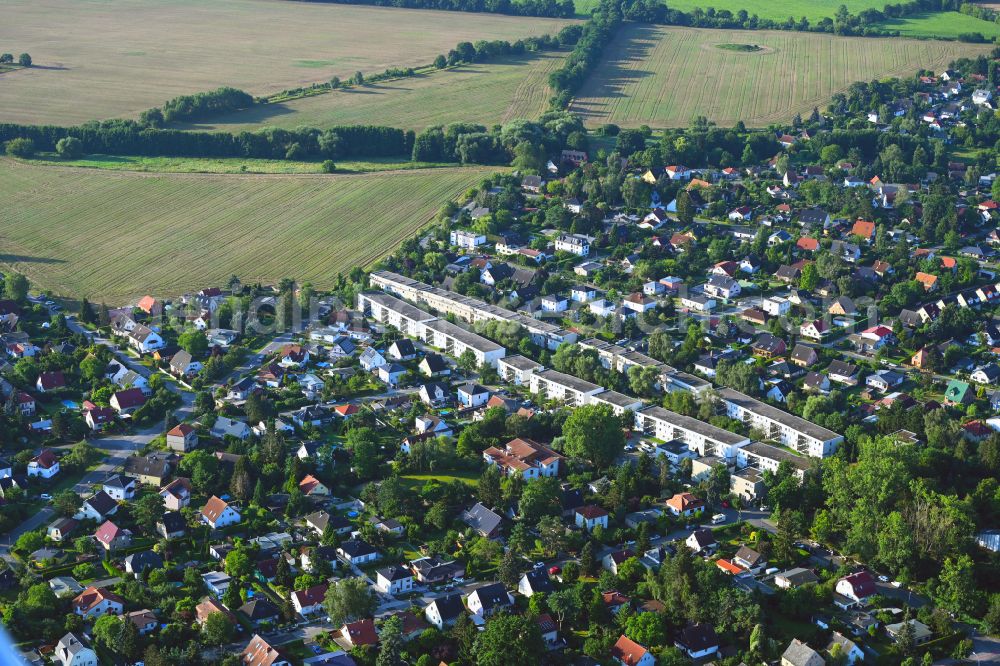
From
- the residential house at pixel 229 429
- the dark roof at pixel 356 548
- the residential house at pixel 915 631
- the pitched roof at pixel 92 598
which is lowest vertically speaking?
the residential house at pixel 915 631

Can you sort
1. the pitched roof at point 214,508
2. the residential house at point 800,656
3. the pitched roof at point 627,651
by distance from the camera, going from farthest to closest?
the pitched roof at point 214,508 → the pitched roof at point 627,651 → the residential house at point 800,656

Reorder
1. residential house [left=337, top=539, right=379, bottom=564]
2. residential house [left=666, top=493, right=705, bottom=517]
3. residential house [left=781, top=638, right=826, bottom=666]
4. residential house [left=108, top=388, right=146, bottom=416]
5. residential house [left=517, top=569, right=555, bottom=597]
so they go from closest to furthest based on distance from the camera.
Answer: residential house [left=781, top=638, right=826, bottom=666]
residential house [left=517, top=569, right=555, bottom=597]
residential house [left=337, top=539, right=379, bottom=564]
residential house [left=666, top=493, right=705, bottom=517]
residential house [left=108, top=388, right=146, bottom=416]

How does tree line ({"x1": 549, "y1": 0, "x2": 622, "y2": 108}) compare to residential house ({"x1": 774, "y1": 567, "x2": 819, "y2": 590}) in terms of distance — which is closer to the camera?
residential house ({"x1": 774, "y1": 567, "x2": 819, "y2": 590})

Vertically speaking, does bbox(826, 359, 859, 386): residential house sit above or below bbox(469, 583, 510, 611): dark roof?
above

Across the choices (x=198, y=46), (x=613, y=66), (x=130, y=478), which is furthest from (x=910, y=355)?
(x=198, y=46)

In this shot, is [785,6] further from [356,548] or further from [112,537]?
[112,537]

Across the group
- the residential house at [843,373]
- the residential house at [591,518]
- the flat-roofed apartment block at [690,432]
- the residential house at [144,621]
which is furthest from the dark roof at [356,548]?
the residential house at [843,373]

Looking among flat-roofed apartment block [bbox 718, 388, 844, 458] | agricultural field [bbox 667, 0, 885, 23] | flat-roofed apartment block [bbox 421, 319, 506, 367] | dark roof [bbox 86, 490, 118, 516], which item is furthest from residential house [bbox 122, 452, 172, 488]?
agricultural field [bbox 667, 0, 885, 23]

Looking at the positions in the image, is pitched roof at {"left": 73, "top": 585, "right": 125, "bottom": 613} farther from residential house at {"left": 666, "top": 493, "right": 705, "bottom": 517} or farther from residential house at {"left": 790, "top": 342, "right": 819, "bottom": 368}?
residential house at {"left": 790, "top": 342, "right": 819, "bottom": 368}

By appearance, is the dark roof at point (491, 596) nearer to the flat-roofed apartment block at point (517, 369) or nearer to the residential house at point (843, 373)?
the flat-roofed apartment block at point (517, 369)
